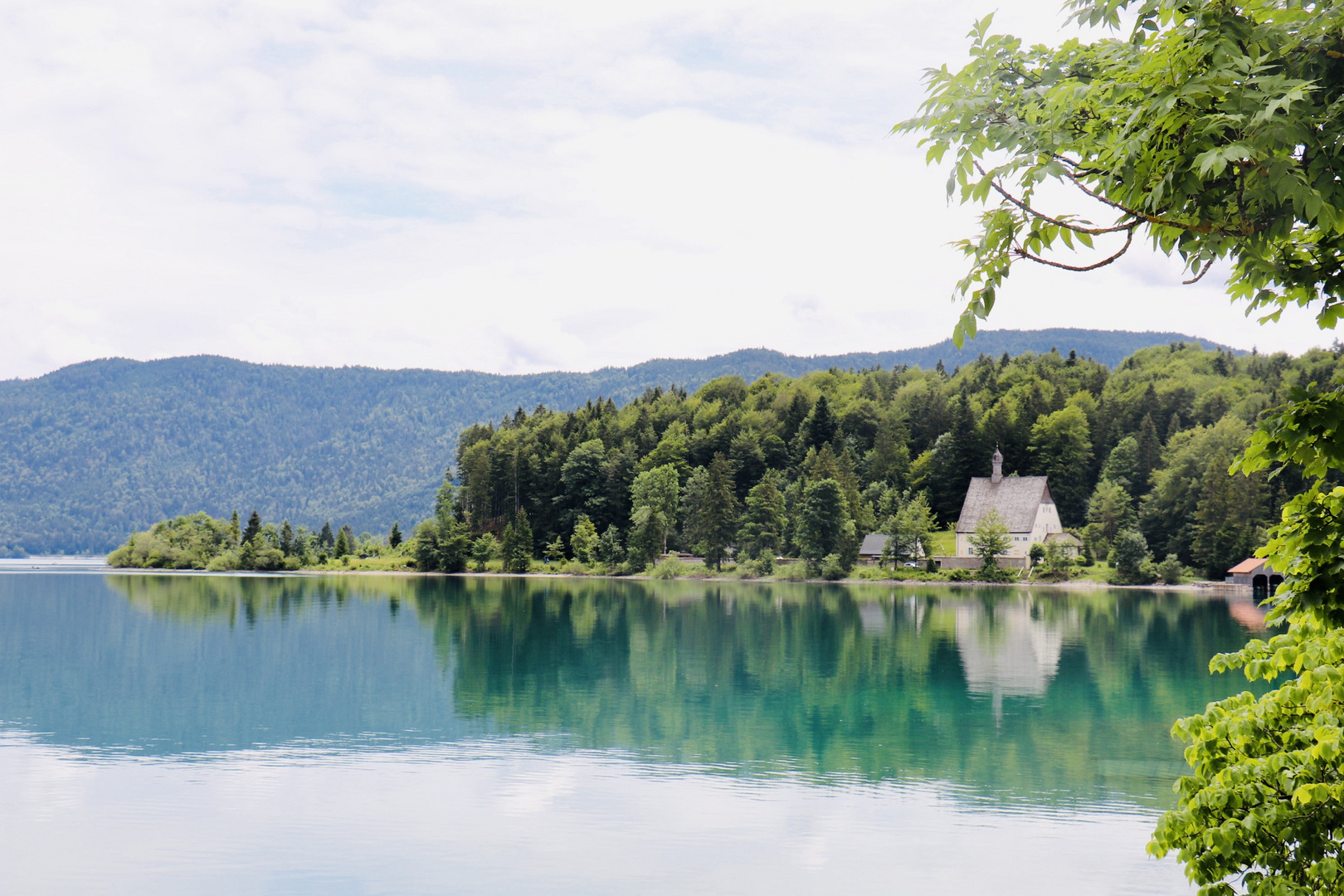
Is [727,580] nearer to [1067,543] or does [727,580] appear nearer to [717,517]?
[717,517]

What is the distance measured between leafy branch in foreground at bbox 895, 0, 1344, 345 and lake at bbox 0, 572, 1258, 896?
9.34m

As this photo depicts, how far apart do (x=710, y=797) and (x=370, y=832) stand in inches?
195

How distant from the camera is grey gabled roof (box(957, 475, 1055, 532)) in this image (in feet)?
313

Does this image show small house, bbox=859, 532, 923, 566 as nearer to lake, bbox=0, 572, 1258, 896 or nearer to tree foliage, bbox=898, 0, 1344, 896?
lake, bbox=0, 572, 1258, 896

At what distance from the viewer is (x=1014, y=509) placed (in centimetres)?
9612

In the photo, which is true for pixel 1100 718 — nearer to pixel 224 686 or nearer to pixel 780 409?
pixel 224 686

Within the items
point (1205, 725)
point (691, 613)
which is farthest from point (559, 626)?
point (1205, 725)

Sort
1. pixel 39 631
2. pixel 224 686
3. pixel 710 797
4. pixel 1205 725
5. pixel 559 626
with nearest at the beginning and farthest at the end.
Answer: pixel 1205 725 → pixel 710 797 → pixel 224 686 → pixel 39 631 → pixel 559 626

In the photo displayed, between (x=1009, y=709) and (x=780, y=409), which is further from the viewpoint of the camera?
(x=780, y=409)

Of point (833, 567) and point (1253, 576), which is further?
point (833, 567)

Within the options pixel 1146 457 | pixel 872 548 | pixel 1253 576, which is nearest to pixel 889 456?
pixel 872 548

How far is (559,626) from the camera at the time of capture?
4697 cm

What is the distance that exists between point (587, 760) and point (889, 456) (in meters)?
95.8

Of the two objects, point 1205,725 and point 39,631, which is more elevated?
point 1205,725
